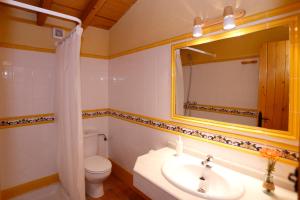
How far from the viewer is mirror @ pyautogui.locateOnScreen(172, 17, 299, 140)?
110 cm

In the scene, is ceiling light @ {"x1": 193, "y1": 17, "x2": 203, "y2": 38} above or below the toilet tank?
above

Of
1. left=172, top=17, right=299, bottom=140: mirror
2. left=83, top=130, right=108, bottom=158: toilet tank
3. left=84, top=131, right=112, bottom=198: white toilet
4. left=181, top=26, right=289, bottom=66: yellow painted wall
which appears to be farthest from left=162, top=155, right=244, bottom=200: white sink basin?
left=83, top=130, right=108, bottom=158: toilet tank

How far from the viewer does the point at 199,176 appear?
51.4 inches

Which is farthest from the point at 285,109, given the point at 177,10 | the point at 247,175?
the point at 177,10

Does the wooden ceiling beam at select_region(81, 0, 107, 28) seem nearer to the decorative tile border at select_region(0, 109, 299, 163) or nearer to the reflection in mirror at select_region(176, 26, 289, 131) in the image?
the reflection in mirror at select_region(176, 26, 289, 131)

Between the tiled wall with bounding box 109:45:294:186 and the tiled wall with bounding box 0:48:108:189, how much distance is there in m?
0.87

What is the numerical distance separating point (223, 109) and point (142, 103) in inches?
40.0

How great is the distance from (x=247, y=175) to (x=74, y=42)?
183 cm

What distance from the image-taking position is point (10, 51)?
1979 millimetres

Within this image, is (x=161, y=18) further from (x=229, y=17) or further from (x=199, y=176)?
(x=199, y=176)

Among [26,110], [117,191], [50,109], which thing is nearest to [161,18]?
[50,109]

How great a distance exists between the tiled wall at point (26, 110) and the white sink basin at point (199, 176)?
71.4 inches

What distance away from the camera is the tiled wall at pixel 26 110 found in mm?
1980

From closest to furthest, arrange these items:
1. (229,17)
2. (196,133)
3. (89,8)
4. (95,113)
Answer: (229,17), (196,133), (89,8), (95,113)
